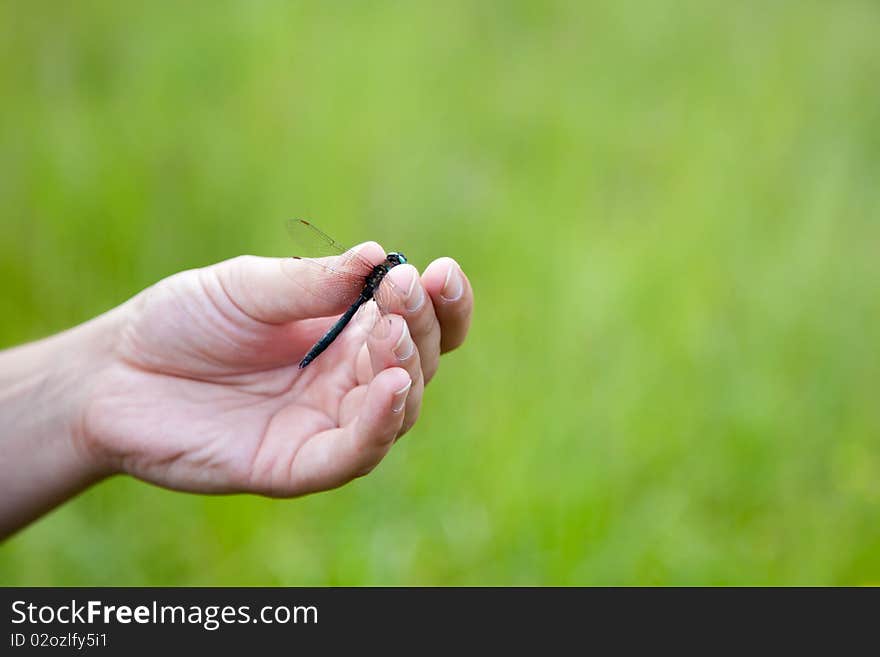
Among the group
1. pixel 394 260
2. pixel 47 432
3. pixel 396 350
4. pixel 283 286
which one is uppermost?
pixel 394 260

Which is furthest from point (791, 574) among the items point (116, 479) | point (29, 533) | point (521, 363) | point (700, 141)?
point (29, 533)

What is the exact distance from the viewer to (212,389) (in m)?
1.96

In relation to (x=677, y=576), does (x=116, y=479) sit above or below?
above

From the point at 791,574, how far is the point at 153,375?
232cm

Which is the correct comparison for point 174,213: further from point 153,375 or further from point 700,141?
point 700,141

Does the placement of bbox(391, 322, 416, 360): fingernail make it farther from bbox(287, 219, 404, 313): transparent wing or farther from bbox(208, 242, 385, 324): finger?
bbox(208, 242, 385, 324): finger

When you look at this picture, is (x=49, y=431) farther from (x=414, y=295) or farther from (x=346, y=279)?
(x=414, y=295)

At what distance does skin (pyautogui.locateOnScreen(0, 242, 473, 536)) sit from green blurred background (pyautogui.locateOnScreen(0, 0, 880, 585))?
114cm

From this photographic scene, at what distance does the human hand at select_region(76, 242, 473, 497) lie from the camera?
69.0 inches

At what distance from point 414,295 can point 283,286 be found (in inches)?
12.1

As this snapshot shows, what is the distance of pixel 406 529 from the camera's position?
10.1 feet

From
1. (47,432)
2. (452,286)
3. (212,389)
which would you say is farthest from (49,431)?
(452,286)

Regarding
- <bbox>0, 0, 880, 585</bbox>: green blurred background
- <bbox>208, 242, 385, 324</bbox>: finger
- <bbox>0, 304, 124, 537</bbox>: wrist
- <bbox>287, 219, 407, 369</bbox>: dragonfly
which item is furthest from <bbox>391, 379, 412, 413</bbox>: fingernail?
<bbox>0, 0, 880, 585</bbox>: green blurred background

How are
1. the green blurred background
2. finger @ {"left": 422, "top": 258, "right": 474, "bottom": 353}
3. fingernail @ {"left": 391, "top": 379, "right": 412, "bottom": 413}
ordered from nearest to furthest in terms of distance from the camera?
fingernail @ {"left": 391, "top": 379, "right": 412, "bottom": 413} < finger @ {"left": 422, "top": 258, "right": 474, "bottom": 353} < the green blurred background
